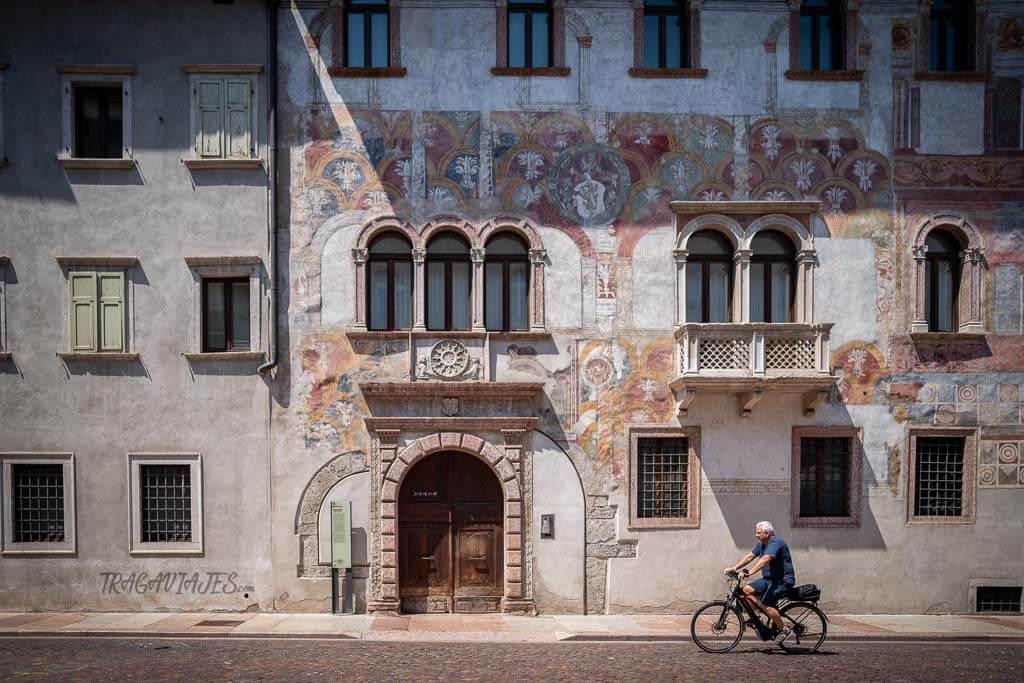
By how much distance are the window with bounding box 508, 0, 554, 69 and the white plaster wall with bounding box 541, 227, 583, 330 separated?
125 inches

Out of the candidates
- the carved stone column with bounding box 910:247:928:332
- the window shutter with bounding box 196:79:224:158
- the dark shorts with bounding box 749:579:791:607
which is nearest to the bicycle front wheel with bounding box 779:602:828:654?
the dark shorts with bounding box 749:579:791:607

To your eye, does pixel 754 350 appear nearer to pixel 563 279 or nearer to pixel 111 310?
pixel 563 279

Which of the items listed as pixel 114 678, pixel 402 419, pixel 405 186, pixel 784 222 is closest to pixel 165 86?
pixel 405 186

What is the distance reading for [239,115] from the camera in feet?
51.6

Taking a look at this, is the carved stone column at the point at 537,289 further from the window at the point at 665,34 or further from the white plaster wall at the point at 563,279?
the window at the point at 665,34

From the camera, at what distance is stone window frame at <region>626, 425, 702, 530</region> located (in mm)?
15703

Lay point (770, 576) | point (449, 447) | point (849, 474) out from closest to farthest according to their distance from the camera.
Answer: point (770, 576)
point (449, 447)
point (849, 474)

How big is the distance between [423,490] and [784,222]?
26.6 feet

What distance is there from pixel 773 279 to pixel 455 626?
27.5ft

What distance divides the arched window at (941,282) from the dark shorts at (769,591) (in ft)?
22.1

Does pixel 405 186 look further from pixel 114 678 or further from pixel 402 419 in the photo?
pixel 114 678

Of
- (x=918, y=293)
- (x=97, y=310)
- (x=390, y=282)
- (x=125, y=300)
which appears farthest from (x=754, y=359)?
(x=97, y=310)

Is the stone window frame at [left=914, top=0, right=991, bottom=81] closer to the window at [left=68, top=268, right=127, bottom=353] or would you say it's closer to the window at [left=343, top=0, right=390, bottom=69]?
the window at [left=343, top=0, right=390, bottom=69]

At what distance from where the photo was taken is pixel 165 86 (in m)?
15.8
